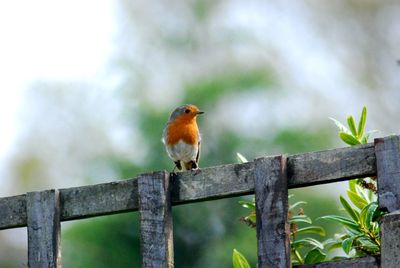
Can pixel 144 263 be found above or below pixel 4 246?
below

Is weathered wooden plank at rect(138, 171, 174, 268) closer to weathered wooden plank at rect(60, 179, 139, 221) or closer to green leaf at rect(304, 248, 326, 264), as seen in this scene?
weathered wooden plank at rect(60, 179, 139, 221)

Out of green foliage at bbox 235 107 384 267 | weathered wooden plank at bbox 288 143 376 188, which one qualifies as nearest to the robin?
green foliage at bbox 235 107 384 267

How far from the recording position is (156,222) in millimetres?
4965

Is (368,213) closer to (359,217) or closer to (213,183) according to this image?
(359,217)

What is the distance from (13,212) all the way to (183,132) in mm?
3341

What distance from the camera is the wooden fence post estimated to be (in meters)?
4.48

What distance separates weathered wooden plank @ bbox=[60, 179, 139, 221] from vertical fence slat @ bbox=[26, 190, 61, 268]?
46mm

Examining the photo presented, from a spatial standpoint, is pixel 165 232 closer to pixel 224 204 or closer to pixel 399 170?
pixel 399 170

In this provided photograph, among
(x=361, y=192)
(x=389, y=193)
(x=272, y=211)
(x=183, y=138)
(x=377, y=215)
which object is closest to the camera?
(x=389, y=193)

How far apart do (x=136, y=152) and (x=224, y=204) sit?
205cm

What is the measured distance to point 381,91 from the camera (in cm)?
2073

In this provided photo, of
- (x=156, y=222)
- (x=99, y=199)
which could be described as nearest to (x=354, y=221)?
(x=156, y=222)

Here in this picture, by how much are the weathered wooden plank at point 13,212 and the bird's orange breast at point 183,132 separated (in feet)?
Result: 10.7

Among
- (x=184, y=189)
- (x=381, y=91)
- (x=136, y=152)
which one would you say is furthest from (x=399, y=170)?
(x=381, y=91)
